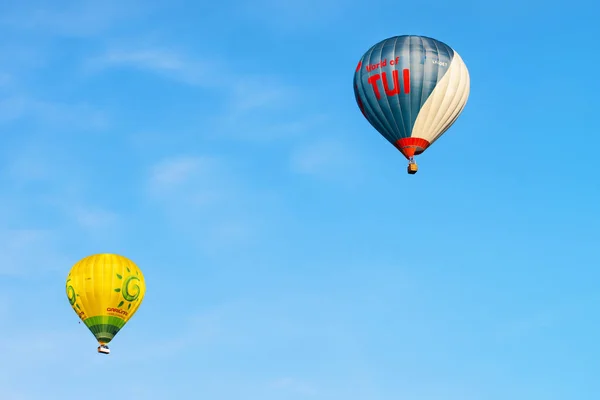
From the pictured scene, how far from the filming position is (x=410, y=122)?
7350cm

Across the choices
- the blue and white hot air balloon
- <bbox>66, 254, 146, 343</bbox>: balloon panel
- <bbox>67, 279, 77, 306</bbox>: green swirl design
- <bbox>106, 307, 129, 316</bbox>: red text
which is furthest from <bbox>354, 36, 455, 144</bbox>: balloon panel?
<bbox>67, 279, 77, 306</bbox>: green swirl design

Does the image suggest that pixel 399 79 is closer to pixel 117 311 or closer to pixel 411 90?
pixel 411 90

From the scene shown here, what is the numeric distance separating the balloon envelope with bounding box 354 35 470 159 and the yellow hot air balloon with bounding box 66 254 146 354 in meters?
16.9

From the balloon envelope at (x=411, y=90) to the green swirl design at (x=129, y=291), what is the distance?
1666 cm

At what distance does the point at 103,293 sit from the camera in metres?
77.8

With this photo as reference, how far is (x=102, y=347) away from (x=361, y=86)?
2089 cm

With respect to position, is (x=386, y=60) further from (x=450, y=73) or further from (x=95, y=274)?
(x=95, y=274)

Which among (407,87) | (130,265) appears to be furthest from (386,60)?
(130,265)

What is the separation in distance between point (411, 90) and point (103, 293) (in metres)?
20.9

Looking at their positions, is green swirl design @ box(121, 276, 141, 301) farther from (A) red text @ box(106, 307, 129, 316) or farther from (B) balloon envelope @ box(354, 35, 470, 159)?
(B) balloon envelope @ box(354, 35, 470, 159)

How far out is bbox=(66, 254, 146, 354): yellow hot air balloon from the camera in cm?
7788

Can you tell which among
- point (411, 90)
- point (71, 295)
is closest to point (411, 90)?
point (411, 90)

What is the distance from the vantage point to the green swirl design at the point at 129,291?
7844 centimetres

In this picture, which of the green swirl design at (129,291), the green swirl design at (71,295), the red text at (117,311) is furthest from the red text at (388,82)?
the green swirl design at (71,295)
